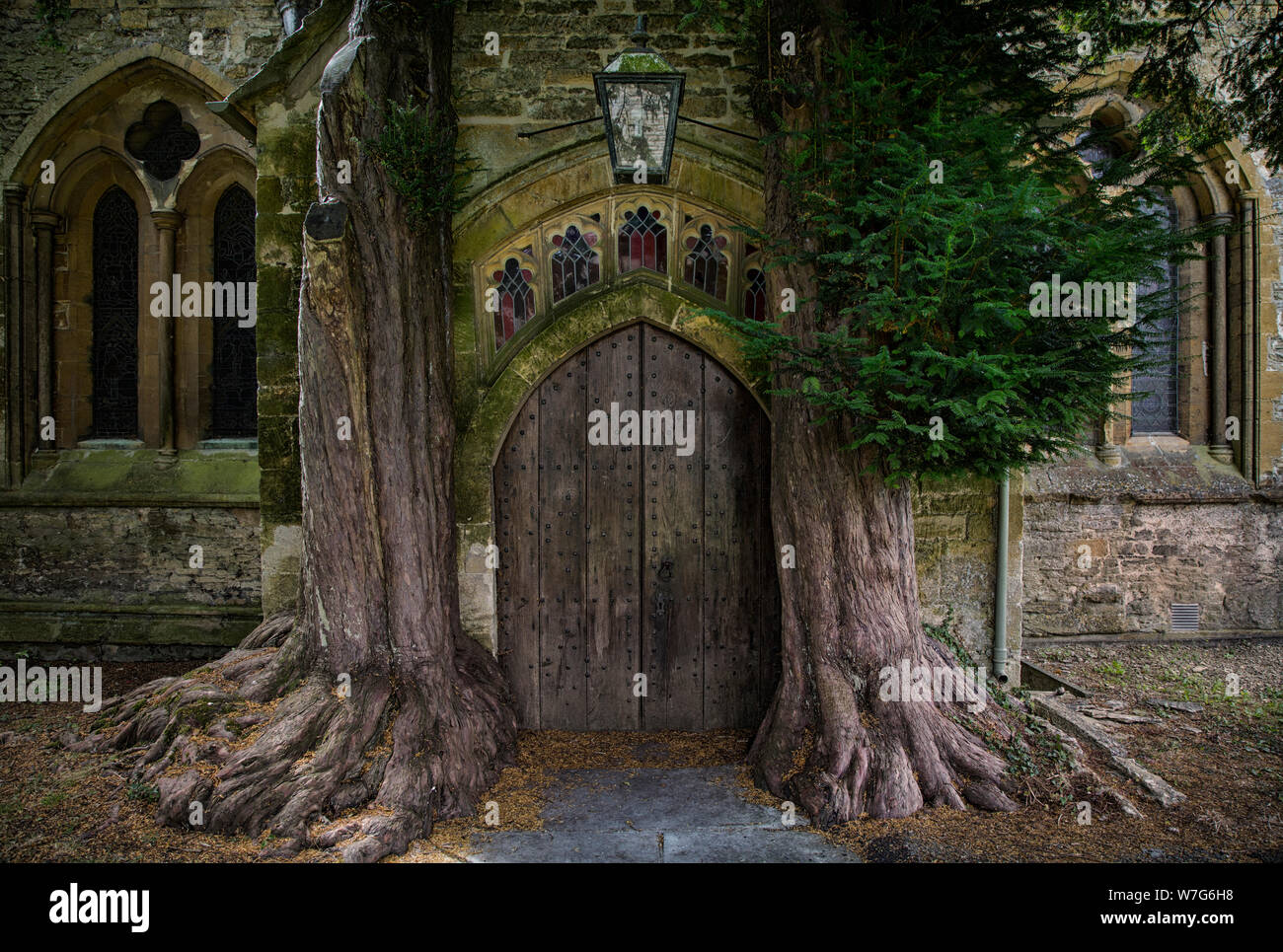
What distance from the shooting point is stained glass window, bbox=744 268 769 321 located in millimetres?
4938

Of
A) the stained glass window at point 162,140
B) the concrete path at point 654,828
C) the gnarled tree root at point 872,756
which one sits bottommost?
the concrete path at point 654,828

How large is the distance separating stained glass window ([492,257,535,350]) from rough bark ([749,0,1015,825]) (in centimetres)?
158

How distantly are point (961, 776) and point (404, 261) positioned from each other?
13.3ft

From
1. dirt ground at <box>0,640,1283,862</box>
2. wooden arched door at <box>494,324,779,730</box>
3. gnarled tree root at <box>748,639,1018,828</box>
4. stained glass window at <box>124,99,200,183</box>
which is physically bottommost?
dirt ground at <box>0,640,1283,862</box>

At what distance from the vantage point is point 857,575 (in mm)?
4125

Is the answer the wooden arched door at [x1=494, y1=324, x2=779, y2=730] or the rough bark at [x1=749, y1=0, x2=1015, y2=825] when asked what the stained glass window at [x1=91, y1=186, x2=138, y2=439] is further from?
the rough bark at [x1=749, y1=0, x2=1015, y2=825]

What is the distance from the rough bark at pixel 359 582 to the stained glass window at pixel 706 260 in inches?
62.3

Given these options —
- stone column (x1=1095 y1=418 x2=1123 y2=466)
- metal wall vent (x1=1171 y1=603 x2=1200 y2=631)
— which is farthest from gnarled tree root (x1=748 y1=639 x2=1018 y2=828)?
metal wall vent (x1=1171 y1=603 x2=1200 y2=631)

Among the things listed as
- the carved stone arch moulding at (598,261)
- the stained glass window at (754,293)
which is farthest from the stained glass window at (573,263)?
the stained glass window at (754,293)

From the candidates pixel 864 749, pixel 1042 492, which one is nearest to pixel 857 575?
pixel 864 749

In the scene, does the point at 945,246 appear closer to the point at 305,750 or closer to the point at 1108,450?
the point at 305,750

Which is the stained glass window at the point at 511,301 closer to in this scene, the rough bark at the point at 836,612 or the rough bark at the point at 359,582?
the rough bark at the point at 359,582

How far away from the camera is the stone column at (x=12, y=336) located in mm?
6832
